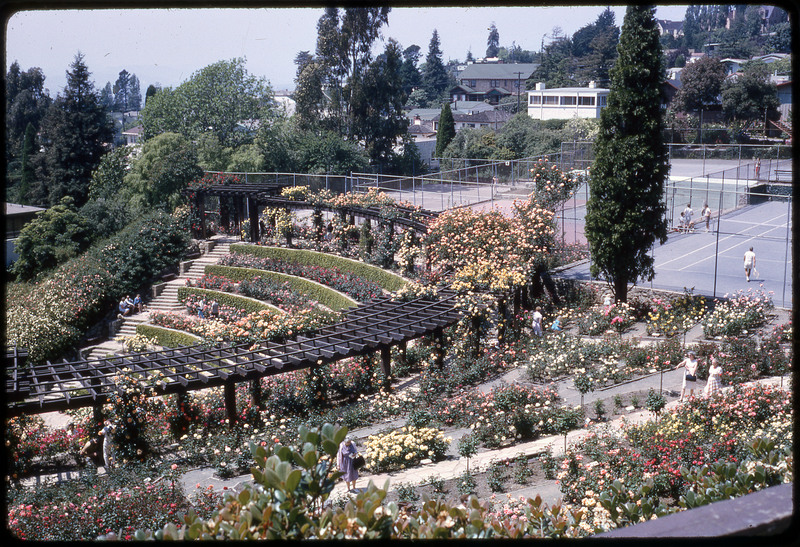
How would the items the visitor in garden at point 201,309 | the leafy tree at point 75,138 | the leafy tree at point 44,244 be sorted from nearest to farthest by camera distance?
the visitor in garden at point 201,309
the leafy tree at point 44,244
the leafy tree at point 75,138

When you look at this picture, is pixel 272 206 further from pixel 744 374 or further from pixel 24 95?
pixel 24 95

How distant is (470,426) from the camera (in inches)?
496

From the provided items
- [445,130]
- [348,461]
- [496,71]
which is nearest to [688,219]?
[348,461]

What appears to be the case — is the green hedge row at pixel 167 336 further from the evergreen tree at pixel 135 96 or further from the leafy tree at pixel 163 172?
the evergreen tree at pixel 135 96

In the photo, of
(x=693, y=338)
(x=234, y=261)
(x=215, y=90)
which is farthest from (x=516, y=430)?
(x=215, y=90)

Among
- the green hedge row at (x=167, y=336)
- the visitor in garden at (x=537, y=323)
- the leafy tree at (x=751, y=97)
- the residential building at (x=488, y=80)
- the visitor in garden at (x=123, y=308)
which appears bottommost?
the green hedge row at (x=167, y=336)

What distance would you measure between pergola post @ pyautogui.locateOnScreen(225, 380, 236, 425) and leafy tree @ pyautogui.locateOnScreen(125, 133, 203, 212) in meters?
20.3

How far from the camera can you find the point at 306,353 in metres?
13.9

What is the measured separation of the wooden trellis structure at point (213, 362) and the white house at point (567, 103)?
42300mm

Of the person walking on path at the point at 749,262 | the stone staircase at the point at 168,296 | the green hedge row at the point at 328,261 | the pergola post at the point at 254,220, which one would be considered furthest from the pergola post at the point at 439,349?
the pergola post at the point at 254,220

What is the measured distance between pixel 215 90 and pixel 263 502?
42360mm

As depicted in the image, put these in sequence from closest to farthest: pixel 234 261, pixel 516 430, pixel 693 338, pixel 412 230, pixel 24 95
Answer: pixel 516 430, pixel 693 338, pixel 412 230, pixel 234 261, pixel 24 95

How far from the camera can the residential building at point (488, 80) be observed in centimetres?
9350

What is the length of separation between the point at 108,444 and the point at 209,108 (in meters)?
32.9
